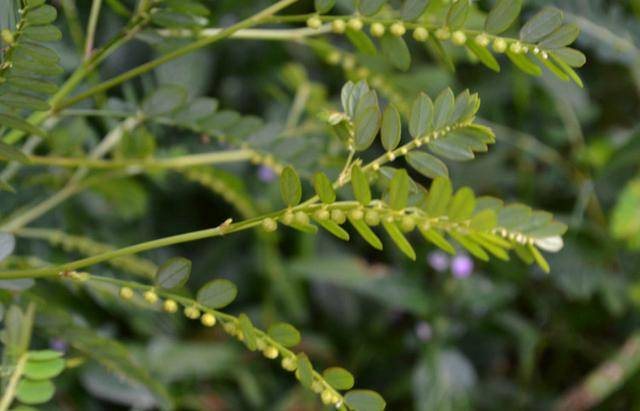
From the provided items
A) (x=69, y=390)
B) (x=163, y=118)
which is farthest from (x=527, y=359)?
(x=163, y=118)

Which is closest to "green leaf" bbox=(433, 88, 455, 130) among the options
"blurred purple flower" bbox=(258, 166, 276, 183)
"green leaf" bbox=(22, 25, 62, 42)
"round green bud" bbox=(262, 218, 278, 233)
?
"round green bud" bbox=(262, 218, 278, 233)

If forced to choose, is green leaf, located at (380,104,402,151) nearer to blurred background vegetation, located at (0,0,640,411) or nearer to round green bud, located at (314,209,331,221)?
round green bud, located at (314,209,331,221)

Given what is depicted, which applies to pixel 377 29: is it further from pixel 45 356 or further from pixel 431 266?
pixel 431 266

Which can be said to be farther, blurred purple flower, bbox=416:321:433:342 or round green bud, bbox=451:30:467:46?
blurred purple flower, bbox=416:321:433:342

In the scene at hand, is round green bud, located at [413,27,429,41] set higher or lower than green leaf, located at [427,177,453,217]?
higher

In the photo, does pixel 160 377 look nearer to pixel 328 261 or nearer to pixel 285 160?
pixel 328 261

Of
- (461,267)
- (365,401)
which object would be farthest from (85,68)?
(461,267)

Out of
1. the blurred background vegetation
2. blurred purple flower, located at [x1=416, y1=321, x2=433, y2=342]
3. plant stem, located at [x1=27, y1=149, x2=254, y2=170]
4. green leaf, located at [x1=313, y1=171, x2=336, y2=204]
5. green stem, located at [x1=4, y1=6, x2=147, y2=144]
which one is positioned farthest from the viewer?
blurred purple flower, located at [x1=416, y1=321, x2=433, y2=342]
